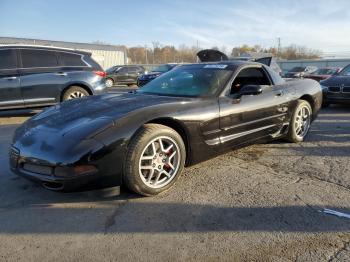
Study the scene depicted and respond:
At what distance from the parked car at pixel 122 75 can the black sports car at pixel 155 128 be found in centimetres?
1847

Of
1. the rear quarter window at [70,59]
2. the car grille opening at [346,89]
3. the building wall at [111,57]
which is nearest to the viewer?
the rear quarter window at [70,59]

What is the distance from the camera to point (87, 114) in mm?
3525

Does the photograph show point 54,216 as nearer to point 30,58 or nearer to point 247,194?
point 247,194

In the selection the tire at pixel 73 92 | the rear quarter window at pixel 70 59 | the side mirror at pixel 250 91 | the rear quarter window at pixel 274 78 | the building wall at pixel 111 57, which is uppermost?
the building wall at pixel 111 57

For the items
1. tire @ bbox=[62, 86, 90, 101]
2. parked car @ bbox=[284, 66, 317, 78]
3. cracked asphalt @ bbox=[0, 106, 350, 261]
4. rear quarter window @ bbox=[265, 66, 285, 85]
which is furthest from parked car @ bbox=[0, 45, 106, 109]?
parked car @ bbox=[284, 66, 317, 78]

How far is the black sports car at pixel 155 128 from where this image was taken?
3039 millimetres

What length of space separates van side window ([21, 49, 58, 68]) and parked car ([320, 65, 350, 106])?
7.18 meters

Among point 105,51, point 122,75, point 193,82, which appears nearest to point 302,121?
point 193,82

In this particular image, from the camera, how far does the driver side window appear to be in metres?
4.75

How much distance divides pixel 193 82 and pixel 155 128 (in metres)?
1.23

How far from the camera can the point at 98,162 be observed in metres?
3.02

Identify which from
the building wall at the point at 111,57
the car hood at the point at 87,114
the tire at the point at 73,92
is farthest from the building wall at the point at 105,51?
the car hood at the point at 87,114

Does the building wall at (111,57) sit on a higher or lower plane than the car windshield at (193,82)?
higher

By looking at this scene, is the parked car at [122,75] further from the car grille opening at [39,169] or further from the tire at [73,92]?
the car grille opening at [39,169]
